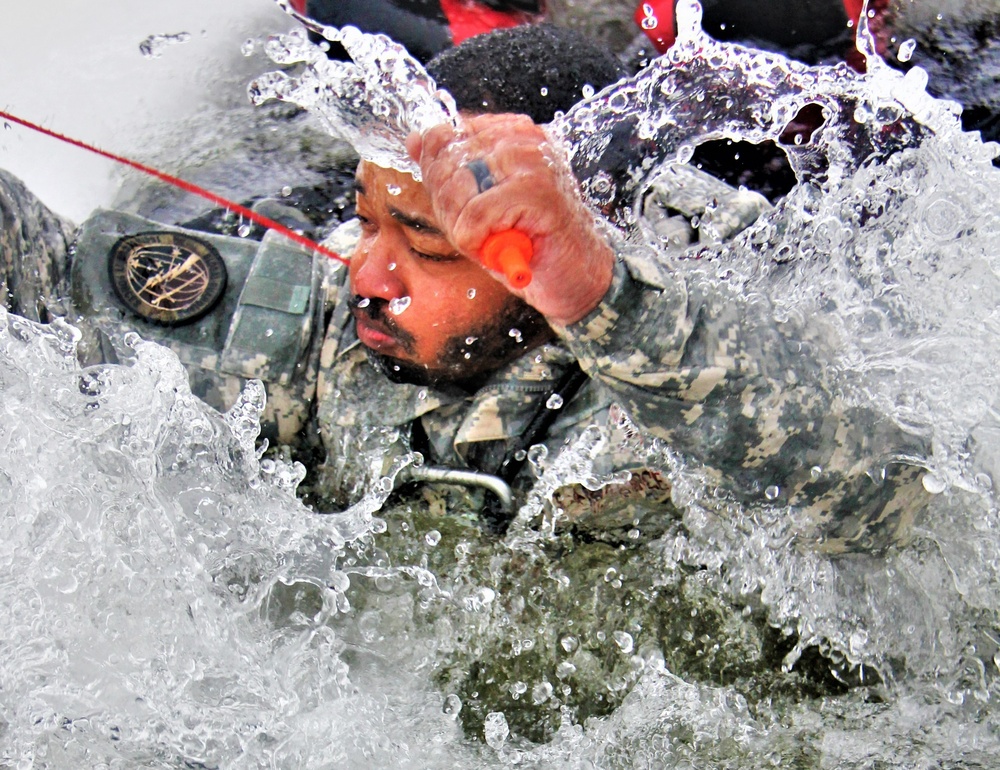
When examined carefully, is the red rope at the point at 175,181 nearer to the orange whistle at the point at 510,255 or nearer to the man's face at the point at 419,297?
the man's face at the point at 419,297

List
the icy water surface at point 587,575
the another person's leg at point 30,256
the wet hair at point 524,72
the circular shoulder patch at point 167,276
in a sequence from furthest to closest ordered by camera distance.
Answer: the circular shoulder patch at point 167,276, the another person's leg at point 30,256, the wet hair at point 524,72, the icy water surface at point 587,575

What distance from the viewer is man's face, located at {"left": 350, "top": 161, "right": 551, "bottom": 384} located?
1896mm

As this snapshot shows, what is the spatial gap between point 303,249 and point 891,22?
2315 millimetres

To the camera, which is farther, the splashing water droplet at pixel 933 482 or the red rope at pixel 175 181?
the splashing water droplet at pixel 933 482

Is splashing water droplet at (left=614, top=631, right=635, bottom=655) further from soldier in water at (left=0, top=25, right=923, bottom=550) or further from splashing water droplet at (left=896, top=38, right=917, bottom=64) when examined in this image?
splashing water droplet at (left=896, top=38, right=917, bottom=64)

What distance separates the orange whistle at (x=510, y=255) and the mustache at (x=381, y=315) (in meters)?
0.77

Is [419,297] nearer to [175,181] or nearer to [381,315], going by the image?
[381,315]

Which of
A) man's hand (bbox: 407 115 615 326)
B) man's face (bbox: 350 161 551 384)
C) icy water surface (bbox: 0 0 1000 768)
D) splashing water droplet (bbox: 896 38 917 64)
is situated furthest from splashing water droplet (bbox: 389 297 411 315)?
splashing water droplet (bbox: 896 38 917 64)

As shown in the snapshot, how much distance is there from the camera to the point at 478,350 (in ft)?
6.96

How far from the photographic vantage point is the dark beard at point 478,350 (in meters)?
2.06

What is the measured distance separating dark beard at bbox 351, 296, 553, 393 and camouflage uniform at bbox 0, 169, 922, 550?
0.05 metres

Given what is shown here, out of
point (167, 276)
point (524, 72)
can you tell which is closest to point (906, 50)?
point (524, 72)

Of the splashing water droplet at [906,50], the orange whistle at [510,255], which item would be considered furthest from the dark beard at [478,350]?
the splashing water droplet at [906,50]

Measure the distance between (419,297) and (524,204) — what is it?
29.8 inches
